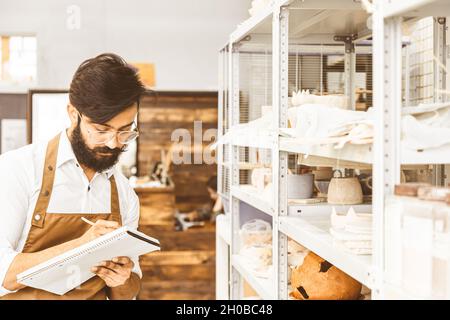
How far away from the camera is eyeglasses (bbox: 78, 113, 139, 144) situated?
7.55 feet

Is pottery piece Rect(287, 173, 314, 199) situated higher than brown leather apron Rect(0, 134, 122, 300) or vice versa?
pottery piece Rect(287, 173, 314, 199)

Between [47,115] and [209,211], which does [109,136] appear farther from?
[209,211]

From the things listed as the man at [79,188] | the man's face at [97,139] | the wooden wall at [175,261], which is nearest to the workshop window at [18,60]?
the man at [79,188]

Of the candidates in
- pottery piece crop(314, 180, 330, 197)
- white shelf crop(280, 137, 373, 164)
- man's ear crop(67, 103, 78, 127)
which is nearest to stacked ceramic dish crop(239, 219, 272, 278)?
pottery piece crop(314, 180, 330, 197)

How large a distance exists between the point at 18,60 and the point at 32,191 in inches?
37.8

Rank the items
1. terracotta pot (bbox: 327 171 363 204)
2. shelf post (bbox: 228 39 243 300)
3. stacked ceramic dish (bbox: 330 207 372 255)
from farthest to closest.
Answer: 1. shelf post (bbox: 228 39 243 300)
2. terracotta pot (bbox: 327 171 363 204)
3. stacked ceramic dish (bbox: 330 207 372 255)

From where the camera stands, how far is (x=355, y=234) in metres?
1.55

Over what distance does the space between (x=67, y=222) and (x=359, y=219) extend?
1.16 meters

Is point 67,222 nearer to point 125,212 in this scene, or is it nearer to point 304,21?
point 125,212

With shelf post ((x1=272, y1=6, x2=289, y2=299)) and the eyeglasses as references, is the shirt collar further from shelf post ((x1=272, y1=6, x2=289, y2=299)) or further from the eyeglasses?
shelf post ((x1=272, y1=6, x2=289, y2=299))

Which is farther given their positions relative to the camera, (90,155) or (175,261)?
(175,261)

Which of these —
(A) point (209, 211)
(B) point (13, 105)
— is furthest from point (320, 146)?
(A) point (209, 211)

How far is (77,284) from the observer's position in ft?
7.57

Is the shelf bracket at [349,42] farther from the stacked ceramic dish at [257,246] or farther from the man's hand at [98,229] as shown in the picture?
the man's hand at [98,229]
